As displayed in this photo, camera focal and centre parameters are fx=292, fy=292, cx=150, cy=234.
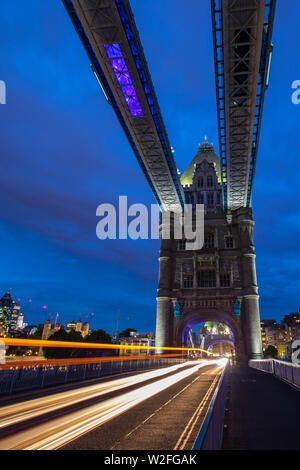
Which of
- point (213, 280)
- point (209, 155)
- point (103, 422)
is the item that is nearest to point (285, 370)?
point (103, 422)

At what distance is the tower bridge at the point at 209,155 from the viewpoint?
2167 centimetres

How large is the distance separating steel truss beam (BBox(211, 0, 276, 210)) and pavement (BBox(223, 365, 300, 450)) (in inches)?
896

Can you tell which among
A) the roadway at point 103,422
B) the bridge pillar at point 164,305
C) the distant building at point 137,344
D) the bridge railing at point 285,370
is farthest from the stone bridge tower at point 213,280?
the roadway at point 103,422

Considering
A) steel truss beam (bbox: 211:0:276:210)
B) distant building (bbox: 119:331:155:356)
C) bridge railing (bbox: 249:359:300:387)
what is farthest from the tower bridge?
bridge railing (bbox: 249:359:300:387)

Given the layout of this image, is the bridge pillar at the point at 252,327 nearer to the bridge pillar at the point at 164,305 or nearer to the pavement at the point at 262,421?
the bridge pillar at the point at 164,305

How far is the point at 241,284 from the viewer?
45750mm

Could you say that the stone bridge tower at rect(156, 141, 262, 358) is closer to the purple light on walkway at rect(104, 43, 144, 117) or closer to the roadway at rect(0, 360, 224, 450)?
the purple light on walkway at rect(104, 43, 144, 117)

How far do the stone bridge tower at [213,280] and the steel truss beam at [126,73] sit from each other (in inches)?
565

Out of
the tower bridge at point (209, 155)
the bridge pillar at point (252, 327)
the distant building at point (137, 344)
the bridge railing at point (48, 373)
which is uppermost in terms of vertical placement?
the tower bridge at point (209, 155)

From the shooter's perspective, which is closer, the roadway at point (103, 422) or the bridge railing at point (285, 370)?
the roadway at point (103, 422)

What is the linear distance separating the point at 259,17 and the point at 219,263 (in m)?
34.4

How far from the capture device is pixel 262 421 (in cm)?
793
